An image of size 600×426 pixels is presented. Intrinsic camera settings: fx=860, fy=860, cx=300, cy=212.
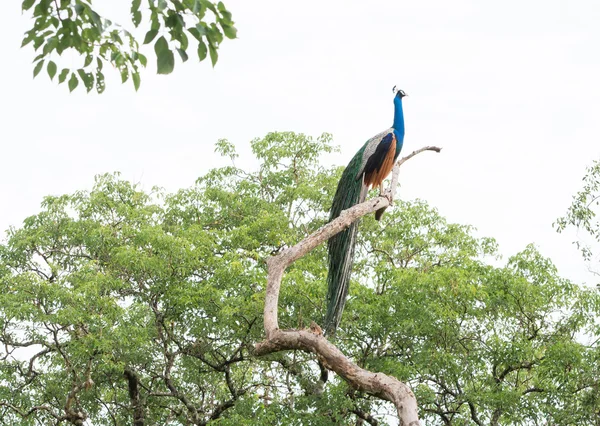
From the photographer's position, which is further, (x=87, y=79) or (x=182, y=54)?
(x=87, y=79)

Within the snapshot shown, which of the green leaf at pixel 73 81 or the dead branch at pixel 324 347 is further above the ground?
the green leaf at pixel 73 81

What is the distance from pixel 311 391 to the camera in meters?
10.5

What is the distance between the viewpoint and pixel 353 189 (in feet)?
22.0

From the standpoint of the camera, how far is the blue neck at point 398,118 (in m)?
7.28

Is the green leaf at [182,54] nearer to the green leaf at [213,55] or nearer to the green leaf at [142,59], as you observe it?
the green leaf at [213,55]

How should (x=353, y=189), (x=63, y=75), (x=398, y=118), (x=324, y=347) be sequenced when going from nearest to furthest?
(x=63, y=75) < (x=324, y=347) < (x=353, y=189) < (x=398, y=118)

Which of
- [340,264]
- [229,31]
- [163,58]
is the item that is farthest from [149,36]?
[340,264]

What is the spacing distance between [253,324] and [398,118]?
3819 mm

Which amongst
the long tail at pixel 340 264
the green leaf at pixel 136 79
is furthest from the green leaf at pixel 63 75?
the long tail at pixel 340 264

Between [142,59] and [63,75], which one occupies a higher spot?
[142,59]

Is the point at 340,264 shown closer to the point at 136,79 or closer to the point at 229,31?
the point at 136,79

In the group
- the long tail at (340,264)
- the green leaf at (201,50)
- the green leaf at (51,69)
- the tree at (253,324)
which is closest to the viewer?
the green leaf at (201,50)

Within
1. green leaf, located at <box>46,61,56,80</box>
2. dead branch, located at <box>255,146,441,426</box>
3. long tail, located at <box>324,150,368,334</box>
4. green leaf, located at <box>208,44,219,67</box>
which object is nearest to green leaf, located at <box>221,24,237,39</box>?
green leaf, located at <box>208,44,219,67</box>

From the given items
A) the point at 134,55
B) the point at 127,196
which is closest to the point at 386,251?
the point at 127,196
